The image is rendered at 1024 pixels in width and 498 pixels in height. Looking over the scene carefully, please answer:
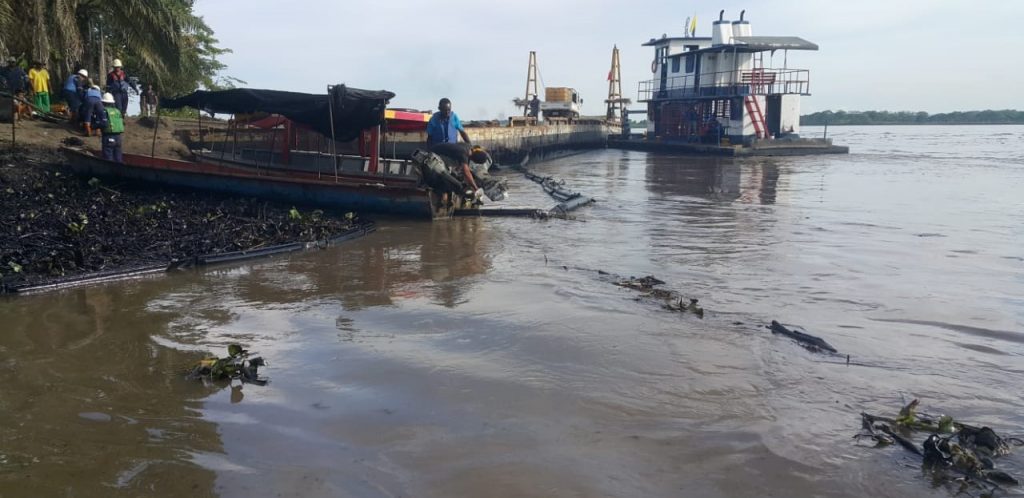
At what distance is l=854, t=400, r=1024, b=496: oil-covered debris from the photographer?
3631 mm

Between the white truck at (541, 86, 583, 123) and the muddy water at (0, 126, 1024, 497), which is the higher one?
the white truck at (541, 86, 583, 123)

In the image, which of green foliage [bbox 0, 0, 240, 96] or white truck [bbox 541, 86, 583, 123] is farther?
white truck [bbox 541, 86, 583, 123]

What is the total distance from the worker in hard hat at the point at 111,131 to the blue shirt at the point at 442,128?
558 cm

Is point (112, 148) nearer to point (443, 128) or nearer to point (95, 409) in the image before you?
point (443, 128)

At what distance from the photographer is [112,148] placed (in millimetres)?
13391

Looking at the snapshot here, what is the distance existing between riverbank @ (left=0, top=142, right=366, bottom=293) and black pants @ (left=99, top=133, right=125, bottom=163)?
2.50ft

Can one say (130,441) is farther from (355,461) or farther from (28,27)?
(28,27)

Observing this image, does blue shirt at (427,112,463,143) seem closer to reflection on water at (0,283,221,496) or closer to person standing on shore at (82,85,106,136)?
person standing on shore at (82,85,106,136)

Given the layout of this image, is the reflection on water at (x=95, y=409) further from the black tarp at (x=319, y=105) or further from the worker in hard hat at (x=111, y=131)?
the worker in hard hat at (x=111, y=131)

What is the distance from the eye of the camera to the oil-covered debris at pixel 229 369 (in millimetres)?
4926

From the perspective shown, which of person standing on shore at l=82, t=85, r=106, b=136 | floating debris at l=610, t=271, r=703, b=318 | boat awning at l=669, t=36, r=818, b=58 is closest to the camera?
floating debris at l=610, t=271, r=703, b=318

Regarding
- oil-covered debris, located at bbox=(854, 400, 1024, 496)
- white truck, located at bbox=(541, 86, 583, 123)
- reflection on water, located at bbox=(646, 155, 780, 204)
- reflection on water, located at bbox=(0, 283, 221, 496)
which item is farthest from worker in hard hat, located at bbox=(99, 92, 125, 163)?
white truck, located at bbox=(541, 86, 583, 123)

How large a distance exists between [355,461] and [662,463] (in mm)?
1592

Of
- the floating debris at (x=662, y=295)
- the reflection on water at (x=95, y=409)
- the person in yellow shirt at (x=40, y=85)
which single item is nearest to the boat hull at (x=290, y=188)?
the person in yellow shirt at (x=40, y=85)
